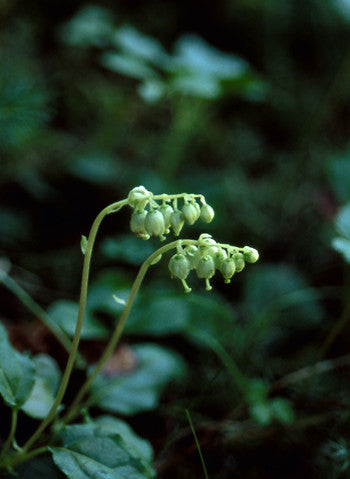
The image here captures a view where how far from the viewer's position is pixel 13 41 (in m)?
2.98

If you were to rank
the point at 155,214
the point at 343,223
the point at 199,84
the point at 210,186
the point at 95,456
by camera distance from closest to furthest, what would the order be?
the point at 155,214 < the point at 95,456 < the point at 343,223 < the point at 199,84 < the point at 210,186

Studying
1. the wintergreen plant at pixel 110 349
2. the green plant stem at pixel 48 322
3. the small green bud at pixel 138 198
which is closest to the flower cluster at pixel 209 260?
the wintergreen plant at pixel 110 349

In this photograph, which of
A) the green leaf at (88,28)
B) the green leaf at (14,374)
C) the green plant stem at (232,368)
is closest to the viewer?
the green leaf at (14,374)

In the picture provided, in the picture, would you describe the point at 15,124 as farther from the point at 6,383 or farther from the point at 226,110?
the point at 226,110

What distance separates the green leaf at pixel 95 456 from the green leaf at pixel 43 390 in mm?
187

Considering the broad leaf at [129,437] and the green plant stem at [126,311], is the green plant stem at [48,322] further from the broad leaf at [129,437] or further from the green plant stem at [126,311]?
the green plant stem at [126,311]

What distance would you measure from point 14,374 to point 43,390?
0.27m

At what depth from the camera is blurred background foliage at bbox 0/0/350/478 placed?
186cm

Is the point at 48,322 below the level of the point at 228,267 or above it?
below

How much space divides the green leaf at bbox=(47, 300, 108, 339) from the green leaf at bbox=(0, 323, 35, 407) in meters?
0.51

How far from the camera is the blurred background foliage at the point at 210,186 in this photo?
186 centimetres

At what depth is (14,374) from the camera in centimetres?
131


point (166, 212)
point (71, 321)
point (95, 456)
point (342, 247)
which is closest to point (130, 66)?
point (71, 321)

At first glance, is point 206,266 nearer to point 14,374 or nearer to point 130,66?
point 14,374
